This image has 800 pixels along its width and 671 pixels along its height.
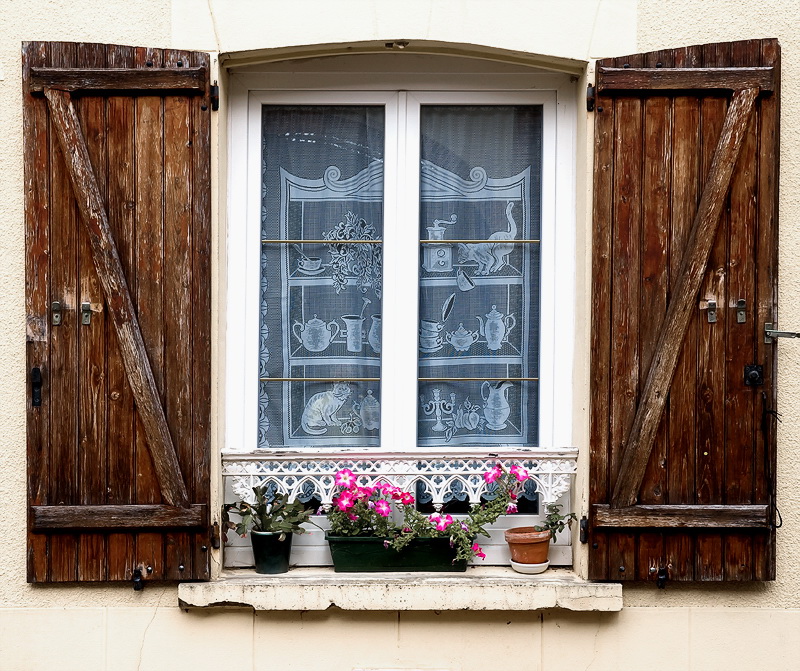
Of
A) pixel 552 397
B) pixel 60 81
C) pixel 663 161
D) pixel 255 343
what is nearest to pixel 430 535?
pixel 552 397

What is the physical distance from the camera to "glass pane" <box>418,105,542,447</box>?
12.0ft

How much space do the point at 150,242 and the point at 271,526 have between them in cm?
116

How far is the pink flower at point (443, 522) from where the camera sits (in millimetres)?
3422

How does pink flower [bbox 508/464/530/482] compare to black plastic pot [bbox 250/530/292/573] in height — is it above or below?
above

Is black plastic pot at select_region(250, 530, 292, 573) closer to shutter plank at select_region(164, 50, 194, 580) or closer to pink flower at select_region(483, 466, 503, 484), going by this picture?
shutter plank at select_region(164, 50, 194, 580)

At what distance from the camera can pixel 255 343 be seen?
12.0 ft

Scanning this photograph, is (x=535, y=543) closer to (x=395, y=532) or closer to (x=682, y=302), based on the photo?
(x=395, y=532)

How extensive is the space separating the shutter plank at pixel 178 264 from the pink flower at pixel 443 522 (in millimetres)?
974

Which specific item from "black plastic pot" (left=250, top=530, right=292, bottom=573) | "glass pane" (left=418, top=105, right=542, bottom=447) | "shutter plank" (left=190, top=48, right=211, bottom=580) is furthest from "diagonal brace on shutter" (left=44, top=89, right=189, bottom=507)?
"glass pane" (left=418, top=105, right=542, bottom=447)

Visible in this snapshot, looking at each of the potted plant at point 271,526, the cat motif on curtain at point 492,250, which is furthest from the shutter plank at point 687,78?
the potted plant at point 271,526

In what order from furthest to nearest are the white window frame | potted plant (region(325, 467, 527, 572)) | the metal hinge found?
1. the white window frame
2. potted plant (region(325, 467, 527, 572))
3. the metal hinge

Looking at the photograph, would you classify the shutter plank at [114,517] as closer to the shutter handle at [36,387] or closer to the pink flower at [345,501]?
the shutter handle at [36,387]

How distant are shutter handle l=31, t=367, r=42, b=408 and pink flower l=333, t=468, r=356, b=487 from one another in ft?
3.73

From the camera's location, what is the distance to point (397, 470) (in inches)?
137
